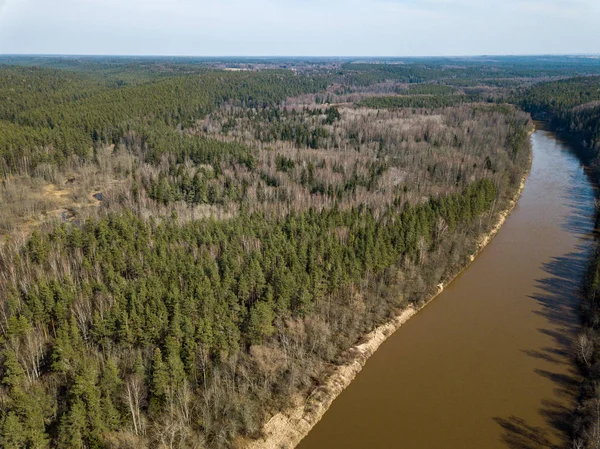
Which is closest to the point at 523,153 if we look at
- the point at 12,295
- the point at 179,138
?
the point at 179,138

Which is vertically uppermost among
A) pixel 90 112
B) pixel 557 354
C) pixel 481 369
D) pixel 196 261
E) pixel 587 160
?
pixel 90 112

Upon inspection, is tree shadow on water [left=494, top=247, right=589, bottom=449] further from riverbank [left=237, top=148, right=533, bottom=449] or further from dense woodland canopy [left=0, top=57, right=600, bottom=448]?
riverbank [left=237, top=148, right=533, bottom=449]

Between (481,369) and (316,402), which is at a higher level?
(481,369)

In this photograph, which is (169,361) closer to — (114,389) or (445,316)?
(114,389)

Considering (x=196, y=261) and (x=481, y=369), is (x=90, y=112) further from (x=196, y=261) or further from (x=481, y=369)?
(x=481, y=369)

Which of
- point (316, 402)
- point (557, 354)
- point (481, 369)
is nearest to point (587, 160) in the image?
point (557, 354)

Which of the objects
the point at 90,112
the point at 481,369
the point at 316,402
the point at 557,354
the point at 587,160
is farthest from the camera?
the point at 90,112

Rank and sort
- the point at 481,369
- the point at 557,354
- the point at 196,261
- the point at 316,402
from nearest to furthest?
the point at 316,402, the point at 481,369, the point at 557,354, the point at 196,261
